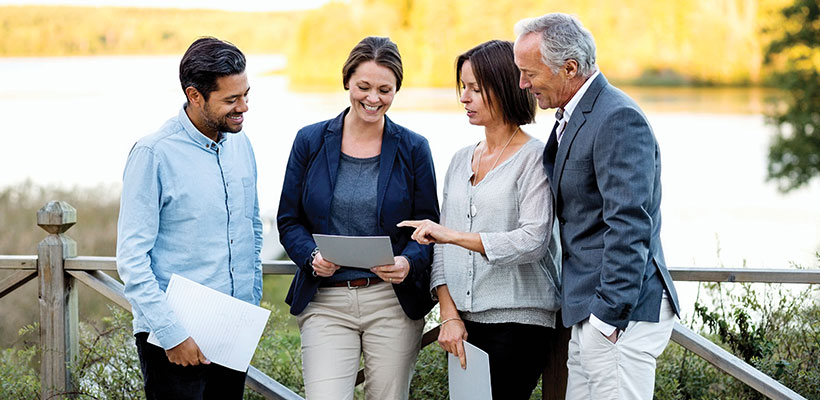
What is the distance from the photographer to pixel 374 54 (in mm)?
2322

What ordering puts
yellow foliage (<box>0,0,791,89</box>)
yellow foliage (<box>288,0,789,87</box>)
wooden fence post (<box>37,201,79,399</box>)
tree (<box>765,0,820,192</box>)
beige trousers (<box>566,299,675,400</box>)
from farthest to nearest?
yellow foliage (<box>288,0,789,87</box>) < yellow foliage (<box>0,0,791,89</box>) < tree (<box>765,0,820,192</box>) < wooden fence post (<box>37,201,79,399</box>) < beige trousers (<box>566,299,675,400</box>)

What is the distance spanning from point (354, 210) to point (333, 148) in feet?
0.67

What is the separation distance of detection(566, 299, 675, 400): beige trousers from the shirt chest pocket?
100 cm

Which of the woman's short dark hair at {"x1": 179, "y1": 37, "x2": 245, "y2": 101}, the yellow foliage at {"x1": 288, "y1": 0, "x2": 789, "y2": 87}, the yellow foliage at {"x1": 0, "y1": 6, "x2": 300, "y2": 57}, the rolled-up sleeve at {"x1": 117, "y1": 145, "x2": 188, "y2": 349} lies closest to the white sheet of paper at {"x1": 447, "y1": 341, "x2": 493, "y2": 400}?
the rolled-up sleeve at {"x1": 117, "y1": 145, "x2": 188, "y2": 349}

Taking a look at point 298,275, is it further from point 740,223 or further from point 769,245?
point 740,223

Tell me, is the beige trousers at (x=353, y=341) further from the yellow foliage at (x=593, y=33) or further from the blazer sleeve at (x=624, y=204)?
the yellow foliage at (x=593, y=33)

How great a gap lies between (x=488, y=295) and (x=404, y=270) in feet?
0.84

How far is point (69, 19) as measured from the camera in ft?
54.2

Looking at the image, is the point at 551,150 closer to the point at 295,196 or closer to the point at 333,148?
the point at 333,148

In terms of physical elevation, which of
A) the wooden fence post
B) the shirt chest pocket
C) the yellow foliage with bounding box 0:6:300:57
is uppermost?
the yellow foliage with bounding box 0:6:300:57

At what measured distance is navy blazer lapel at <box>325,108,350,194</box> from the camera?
7.77 feet

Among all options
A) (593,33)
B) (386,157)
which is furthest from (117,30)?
(386,157)

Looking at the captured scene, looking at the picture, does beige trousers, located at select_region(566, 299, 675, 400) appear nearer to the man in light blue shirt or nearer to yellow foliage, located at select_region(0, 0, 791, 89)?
the man in light blue shirt

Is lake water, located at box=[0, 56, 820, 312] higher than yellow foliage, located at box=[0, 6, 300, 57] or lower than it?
lower
